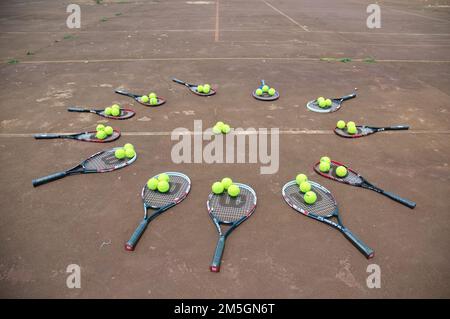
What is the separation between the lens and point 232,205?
471 cm

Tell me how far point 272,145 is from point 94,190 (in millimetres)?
3709

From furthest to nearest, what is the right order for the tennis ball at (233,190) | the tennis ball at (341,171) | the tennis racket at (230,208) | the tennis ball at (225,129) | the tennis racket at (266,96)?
the tennis racket at (266,96) → the tennis ball at (225,129) → the tennis ball at (341,171) → the tennis ball at (233,190) → the tennis racket at (230,208)

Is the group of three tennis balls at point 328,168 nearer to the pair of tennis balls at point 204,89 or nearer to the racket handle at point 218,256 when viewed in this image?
the racket handle at point 218,256

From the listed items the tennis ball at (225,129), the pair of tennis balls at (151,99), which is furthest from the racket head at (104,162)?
the pair of tennis balls at (151,99)

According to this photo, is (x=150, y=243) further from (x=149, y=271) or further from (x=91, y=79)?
(x=91, y=79)

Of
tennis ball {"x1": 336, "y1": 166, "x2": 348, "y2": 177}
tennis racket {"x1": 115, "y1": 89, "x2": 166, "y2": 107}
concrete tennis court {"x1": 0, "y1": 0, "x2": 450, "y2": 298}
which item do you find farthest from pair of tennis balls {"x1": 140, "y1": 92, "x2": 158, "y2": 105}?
tennis ball {"x1": 336, "y1": 166, "x2": 348, "y2": 177}

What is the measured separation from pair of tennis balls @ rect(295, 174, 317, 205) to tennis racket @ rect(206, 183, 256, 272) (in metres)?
0.81

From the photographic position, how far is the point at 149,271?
380 centimetres

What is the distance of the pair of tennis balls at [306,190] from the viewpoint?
4664 mm

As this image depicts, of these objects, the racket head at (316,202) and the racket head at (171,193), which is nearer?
the racket head at (316,202)

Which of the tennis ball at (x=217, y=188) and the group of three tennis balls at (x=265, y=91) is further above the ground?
the group of three tennis balls at (x=265, y=91)

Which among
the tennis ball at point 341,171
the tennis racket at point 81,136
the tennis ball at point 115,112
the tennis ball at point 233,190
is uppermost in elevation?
the tennis ball at point 115,112

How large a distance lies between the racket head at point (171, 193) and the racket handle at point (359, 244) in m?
2.56
